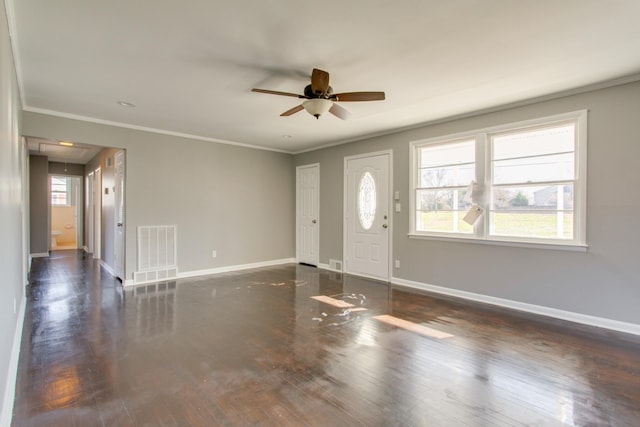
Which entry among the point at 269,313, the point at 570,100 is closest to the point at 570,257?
the point at 570,100

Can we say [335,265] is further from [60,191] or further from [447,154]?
[60,191]

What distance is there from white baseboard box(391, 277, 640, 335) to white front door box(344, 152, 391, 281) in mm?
795

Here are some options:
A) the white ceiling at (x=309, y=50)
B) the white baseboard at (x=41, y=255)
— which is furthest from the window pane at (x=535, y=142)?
the white baseboard at (x=41, y=255)

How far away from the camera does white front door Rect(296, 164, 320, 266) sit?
684 centimetres

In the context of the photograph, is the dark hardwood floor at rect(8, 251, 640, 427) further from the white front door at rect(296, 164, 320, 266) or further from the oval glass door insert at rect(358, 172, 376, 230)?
the white front door at rect(296, 164, 320, 266)

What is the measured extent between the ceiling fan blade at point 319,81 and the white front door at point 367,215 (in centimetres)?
271

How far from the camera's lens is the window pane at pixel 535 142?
146 inches

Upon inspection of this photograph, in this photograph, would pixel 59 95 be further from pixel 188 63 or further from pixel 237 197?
pixel 237 197

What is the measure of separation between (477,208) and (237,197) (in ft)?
14.2

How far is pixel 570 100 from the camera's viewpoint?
362 cm

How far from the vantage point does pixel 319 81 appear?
9.43 ft

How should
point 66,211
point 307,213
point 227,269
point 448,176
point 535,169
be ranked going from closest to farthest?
point 535,169, point 448,176, point 227,269, point 307,213, point 66,211

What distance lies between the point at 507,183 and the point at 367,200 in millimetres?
2302

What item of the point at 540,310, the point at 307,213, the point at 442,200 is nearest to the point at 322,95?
the point at 442,200
